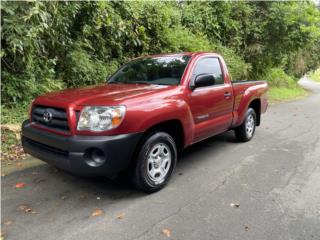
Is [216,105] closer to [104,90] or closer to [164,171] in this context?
[164,171]

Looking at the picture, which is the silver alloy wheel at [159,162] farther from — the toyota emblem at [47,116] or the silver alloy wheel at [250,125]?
the silver alloy wheel at [250,125]

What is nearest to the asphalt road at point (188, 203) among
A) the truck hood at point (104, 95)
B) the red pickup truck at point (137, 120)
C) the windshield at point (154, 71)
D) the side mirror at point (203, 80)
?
the red pickup truck at point (137, 120)

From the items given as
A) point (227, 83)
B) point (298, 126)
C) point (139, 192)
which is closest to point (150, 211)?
point (139, 192)

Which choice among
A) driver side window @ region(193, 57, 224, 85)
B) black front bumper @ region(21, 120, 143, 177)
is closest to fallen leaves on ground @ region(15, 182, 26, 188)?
black front bumper @ region(21, 120, 143, 177)

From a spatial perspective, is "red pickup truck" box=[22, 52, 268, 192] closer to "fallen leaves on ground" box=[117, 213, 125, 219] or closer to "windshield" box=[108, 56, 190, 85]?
"windshield" box=[108, 56, 190, 85]

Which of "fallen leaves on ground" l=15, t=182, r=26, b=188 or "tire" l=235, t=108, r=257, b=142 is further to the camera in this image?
"tire" l=235, t=108, r=257, b=142

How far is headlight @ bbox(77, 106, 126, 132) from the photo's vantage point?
11.0 ft

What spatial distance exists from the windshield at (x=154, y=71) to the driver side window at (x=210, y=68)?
223 mm

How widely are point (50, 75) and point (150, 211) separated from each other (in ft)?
15.3

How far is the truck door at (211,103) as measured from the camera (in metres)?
4.48

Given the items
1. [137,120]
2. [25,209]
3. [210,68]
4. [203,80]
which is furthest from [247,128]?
[25,209]

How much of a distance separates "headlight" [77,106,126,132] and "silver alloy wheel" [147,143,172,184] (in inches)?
25.6

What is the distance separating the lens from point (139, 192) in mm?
3904

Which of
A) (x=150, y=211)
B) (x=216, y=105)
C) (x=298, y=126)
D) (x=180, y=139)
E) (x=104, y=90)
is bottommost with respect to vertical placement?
(x=298, y=126)
